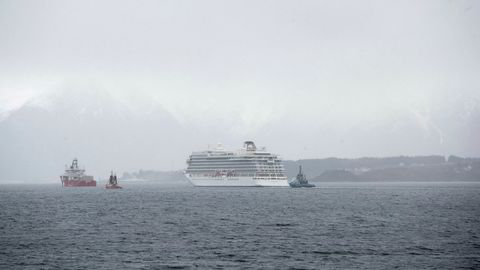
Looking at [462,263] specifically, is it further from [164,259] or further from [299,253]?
[164,259]

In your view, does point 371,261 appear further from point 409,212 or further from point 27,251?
point 409,212

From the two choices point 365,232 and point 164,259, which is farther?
point 365,232

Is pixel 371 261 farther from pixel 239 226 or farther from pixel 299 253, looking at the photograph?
pixel 239 226

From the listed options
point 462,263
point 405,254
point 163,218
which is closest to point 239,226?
point 163,218

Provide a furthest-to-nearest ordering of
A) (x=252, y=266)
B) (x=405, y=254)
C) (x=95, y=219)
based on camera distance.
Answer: (x=95, y=219)
(x=405, y=254)
(x=252, y=266)

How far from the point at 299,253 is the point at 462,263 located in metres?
14.1

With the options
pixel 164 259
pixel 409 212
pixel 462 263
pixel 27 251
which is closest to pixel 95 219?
pixel 27 251

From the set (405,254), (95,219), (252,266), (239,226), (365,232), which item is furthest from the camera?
(95,219)

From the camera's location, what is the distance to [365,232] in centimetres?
8244

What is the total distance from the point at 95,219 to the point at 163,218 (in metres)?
9.23

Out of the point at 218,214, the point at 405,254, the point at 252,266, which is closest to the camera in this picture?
the point at 252,266

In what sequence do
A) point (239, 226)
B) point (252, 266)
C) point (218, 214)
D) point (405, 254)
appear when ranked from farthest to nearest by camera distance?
point (218, 214) → point (239, 226) → point (405, 254) → point (252, 266)

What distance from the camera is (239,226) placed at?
294ft

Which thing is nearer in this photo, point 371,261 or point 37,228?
point 371,261
